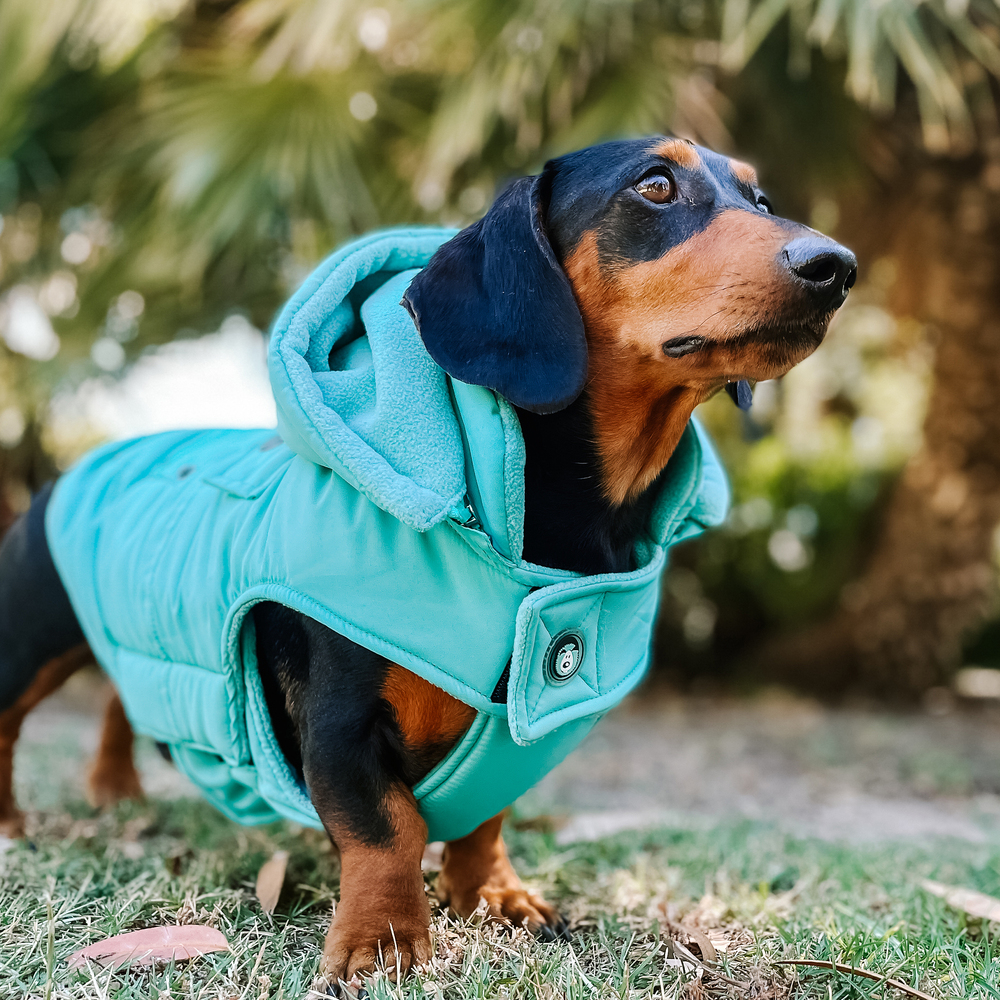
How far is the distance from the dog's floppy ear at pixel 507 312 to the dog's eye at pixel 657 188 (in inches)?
7.3

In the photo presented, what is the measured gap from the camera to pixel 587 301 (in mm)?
1750

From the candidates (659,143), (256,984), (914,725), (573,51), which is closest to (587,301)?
(659,143)

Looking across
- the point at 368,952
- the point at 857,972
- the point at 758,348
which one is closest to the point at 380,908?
the point at 368,952

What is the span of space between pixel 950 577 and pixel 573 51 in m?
3.83

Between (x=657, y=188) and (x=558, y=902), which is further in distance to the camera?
(x=558, y=902)

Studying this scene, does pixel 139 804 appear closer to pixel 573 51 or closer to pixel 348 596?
pixel 348 596

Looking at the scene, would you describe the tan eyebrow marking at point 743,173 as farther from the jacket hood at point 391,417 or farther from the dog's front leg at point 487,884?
the dog's front leg at point 487,884

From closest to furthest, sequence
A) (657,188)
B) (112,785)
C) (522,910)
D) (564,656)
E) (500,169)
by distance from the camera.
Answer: (564,656)
(657,188)
(522,910)
(112,785)
(500,169)

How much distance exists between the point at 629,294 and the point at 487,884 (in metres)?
1.12

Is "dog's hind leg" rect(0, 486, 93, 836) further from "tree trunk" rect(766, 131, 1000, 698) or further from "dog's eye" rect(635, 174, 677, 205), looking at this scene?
"tree trunk" rect(766, 131, 1000, 698)

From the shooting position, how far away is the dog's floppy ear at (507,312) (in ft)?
5.25

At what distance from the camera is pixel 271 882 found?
6.51ft

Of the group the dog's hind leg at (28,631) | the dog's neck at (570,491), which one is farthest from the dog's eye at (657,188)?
the dog's hind leg at (28,631)

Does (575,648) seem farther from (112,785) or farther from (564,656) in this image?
(112,785)
